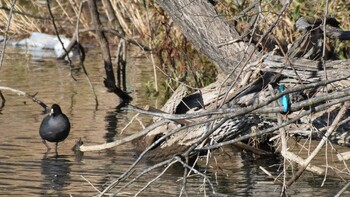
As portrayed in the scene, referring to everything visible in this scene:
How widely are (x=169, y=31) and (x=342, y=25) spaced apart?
2.83 m

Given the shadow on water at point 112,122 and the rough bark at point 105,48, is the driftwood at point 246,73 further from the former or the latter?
the rough bark at point 105,48

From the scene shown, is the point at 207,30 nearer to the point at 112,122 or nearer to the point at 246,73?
the point at 246,73

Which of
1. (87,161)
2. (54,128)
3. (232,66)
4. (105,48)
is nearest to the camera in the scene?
A: (232,66)

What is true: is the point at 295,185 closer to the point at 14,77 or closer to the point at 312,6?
the point at 312,6

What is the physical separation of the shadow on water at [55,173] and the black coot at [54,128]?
0.46 m

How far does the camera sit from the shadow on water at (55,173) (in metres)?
8.86

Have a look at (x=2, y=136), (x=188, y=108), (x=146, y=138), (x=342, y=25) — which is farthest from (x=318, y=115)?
(x=342, y=25)

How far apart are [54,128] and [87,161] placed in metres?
0.99

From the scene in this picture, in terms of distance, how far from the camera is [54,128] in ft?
35.9

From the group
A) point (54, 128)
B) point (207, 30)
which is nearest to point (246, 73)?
point (207, 30)

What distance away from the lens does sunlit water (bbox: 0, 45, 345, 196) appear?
8.81m

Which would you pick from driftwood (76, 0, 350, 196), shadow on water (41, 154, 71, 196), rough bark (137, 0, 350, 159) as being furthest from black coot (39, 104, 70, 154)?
rough bark (137, 0, 350, 159)

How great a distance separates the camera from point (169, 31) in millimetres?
13227

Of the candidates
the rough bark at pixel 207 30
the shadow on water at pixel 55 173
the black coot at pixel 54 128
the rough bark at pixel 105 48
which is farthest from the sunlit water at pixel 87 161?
the rough bark at pixel 207 30
